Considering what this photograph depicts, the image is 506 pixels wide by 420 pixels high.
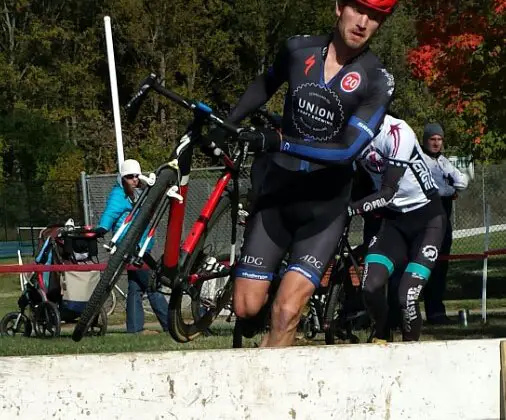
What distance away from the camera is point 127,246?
6.81 meters

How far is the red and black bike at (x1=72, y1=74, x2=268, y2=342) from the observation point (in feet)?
22.4

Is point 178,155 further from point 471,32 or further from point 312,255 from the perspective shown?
point 471,32

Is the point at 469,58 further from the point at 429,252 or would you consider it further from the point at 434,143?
the point at 429,252

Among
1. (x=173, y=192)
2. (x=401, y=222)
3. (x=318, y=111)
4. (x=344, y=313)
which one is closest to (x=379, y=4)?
(x=318, y=111)

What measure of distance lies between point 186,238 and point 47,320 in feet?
15.9

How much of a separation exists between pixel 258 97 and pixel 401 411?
228cm

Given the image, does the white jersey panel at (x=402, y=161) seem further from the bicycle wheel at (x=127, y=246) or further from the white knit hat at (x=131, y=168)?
the white knit hat at (x=131, y=168)

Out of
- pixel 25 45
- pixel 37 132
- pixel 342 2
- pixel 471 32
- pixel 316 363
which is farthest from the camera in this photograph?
pixel 25 45

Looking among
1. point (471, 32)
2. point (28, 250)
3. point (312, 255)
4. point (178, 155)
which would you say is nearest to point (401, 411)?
point (312, 255)

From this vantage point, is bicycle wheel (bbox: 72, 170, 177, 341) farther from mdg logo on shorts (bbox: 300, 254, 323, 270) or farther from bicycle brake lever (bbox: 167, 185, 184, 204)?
mdg logo on shorts (bbox: 300, 254, 323, 270)

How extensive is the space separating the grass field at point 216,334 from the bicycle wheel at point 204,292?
0.71m

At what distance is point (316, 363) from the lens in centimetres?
456

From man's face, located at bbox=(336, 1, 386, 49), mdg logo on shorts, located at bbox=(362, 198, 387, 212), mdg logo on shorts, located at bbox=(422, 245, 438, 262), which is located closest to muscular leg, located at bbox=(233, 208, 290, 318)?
man's face, located at bbox=(336, 1, 386, 49)

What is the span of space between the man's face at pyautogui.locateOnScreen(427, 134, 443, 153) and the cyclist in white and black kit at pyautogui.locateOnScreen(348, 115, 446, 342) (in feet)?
10.00
